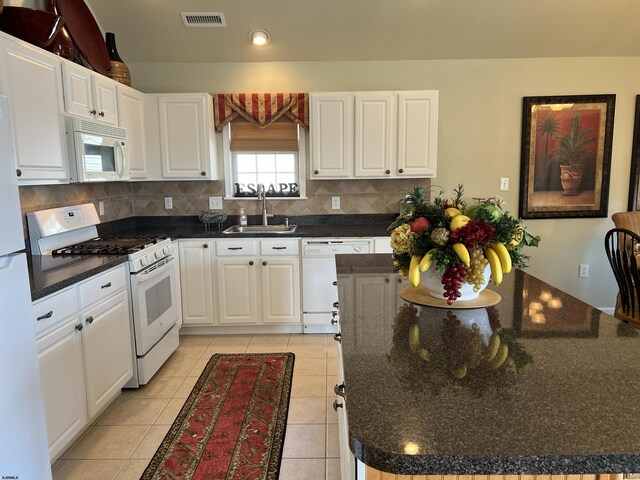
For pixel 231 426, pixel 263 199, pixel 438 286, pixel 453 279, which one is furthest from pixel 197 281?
pixel 453 279

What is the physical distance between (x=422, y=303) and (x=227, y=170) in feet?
9.56

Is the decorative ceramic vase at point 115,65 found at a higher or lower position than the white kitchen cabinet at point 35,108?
higher

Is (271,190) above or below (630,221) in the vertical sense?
above

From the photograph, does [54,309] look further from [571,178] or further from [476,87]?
[571,178]

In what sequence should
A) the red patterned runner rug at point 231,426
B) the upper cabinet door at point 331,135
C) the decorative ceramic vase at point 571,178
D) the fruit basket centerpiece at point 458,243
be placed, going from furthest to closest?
the decorative ceramic vase at point 571,178
the upper cabinet door at point 331,135
the red patterned runner rug at point 231,426
the fruit basket centerpiece at point 458,243

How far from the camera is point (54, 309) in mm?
1910

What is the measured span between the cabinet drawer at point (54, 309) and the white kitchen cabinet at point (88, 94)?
1.19 meters

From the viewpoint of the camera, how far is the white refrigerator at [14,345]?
149cm

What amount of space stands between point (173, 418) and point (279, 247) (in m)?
1.53

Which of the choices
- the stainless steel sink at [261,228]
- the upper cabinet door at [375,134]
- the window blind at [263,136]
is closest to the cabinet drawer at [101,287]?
the stainless steel sink at [261,228]

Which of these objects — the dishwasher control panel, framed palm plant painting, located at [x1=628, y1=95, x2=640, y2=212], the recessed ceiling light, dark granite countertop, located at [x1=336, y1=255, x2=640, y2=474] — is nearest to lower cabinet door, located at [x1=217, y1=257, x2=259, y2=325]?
the dishwasher control panel

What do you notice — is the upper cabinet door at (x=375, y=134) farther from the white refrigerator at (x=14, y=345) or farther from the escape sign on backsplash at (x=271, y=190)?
the white refrigerator at (x=14, y=345)

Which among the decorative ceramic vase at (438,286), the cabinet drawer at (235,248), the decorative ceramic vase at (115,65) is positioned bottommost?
the cabinet drawer at (235,248)

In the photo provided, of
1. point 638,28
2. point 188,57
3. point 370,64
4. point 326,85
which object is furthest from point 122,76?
point 638,28
